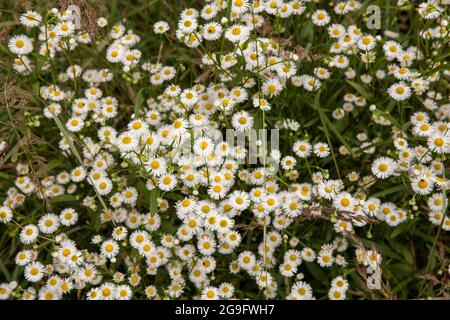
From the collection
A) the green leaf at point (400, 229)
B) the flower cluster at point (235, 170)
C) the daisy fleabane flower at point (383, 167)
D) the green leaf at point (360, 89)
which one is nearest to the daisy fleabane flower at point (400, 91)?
the flower cluster at point (235, 170)

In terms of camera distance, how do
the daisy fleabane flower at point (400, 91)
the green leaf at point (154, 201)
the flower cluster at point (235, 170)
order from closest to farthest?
1. the green leaf at point (154, 201)
2. the flower cluster at point (235, 170)
3. the daisy fleabane flower at point (400, 91)

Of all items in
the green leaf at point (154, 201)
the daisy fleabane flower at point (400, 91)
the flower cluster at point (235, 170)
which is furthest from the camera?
the daisy fleabane flower at point (400, 91)

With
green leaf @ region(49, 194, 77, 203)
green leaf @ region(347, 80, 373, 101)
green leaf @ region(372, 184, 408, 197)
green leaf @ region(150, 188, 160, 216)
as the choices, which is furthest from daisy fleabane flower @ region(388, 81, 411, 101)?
green leaf @ region(49, 194, 77, 203)

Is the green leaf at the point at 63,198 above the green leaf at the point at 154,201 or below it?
above

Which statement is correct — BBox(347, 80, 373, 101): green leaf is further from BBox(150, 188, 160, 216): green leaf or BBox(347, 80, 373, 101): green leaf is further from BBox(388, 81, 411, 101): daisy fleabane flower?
BBox(150, 188, 160, 216): green leaf

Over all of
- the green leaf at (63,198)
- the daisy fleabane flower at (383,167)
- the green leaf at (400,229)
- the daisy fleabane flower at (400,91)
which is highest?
the daisy fleabane flower at (400,91)

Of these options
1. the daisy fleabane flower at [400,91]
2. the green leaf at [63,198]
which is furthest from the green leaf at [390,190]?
the green leaf at [63,198]

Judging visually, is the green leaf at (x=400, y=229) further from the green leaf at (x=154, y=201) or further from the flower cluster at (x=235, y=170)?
the green leaf at (x=154, y=201)

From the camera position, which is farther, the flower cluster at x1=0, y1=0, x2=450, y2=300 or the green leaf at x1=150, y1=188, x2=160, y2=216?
the flower cluster at x1=0, y1=0, x2=450, y2=300

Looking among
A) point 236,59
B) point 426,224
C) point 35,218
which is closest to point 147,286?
point 35,218

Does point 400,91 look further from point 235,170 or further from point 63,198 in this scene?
point 63,198

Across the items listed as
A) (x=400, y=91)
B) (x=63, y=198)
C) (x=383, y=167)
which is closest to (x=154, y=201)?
(x=63, y=198)

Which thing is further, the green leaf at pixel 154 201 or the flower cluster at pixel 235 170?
the flower cluster at pixel 235 170
